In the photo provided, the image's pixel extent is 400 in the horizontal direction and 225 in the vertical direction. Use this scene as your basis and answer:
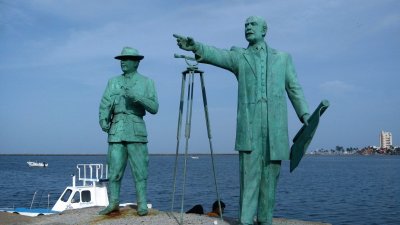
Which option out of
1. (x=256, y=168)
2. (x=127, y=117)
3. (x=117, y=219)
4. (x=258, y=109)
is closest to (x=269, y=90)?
(x=258, y=109)

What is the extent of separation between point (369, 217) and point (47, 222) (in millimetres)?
21627

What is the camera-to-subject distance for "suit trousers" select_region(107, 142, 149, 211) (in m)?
9.04

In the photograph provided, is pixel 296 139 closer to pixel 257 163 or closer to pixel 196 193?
pixel 257 163

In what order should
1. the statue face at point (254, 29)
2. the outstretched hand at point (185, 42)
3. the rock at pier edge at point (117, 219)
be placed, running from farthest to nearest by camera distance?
the rock at pier edge at point (117, 219)
the statue face at point (254, 29)
the outstretched hand at point (185, 42)

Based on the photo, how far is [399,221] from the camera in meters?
26.3

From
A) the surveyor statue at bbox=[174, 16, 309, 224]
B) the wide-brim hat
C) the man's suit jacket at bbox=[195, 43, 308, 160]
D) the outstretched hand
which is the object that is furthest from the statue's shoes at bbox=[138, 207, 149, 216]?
the outstretched hand

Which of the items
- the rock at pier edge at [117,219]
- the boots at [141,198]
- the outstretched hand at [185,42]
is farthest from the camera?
the boots at [141,198]

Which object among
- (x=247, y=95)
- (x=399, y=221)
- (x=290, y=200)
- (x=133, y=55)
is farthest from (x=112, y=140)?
(x=290, y=200)

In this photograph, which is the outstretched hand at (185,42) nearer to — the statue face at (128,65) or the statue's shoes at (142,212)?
the statue face at (128,65)

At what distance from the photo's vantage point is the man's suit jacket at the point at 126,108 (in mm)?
8969

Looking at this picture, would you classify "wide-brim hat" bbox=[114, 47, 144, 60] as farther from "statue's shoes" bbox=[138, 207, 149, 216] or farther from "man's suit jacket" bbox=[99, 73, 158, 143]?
"statue's shoes" bbox=[138, 207, 149, 216]

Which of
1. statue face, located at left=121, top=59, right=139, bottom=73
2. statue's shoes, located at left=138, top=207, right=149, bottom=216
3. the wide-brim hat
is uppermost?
the wide-brim hat

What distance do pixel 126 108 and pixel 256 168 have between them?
8.36ft

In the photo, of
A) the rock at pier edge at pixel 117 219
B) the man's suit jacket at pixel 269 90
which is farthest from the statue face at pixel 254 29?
the rock at pier edge at pixel 117 219
